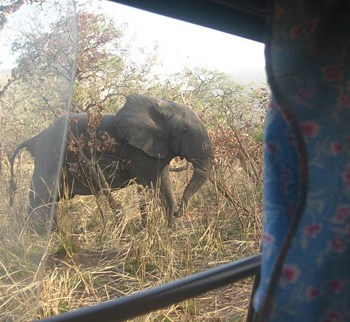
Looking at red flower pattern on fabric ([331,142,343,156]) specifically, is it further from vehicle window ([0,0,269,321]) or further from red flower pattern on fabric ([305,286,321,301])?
vehicle window ([0,0,269,321])

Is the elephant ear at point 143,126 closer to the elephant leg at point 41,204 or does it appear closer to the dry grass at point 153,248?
the dry grass at point 153,248

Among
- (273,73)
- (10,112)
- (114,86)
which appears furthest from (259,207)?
(273,73)

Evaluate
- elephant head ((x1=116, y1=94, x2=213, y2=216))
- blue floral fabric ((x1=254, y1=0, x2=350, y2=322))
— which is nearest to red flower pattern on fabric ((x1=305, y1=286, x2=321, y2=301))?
blue floral fabric ((x1=254, y1=0, x2=350, y2=322))

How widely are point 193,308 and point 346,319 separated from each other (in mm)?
1734

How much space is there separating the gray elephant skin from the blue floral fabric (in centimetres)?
246

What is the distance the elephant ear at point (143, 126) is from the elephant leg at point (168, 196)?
0.33ft

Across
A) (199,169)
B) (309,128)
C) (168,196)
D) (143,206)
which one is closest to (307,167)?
(309,128)

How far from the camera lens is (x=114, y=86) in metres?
3.36

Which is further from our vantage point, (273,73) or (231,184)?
(231,184)

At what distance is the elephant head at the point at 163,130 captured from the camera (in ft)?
9.86

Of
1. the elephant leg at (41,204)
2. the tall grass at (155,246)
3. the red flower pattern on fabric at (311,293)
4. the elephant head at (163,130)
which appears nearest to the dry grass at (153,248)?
the tall grass at (155,246)

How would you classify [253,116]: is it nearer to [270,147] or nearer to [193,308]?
[193,308]

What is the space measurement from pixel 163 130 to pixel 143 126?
0.11m

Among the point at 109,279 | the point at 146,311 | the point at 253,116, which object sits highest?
the point at 253,116
